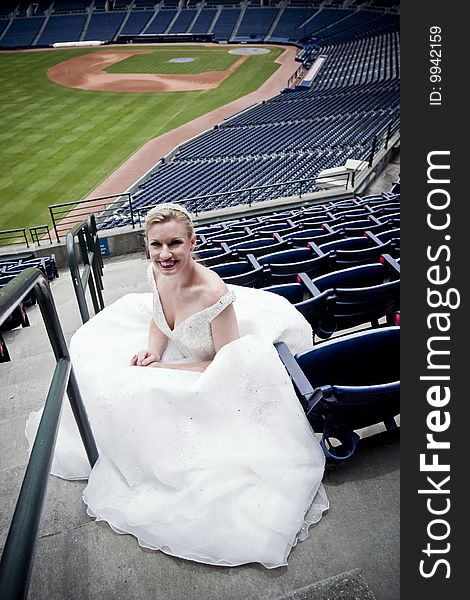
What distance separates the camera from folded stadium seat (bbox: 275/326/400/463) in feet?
7.10

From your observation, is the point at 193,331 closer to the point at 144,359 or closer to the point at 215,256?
the point at 144,359

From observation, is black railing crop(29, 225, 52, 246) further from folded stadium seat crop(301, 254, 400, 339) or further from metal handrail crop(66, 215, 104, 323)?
folded stadium seat crop(301, 254, 400, 339)

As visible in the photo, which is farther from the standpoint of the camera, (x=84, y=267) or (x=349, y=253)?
(x=84, y=267)

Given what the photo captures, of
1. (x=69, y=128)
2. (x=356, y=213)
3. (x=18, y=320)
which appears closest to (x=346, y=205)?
(x=356, y=213)

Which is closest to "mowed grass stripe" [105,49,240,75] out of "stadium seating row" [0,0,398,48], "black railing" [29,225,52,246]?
"stadium seating row" [0,0,398,48]

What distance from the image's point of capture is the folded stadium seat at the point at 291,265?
452 cm

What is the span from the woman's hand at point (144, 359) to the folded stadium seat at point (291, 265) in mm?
1961

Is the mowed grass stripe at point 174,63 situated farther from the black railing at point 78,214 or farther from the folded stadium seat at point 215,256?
the folded stadium seat at point 215,256

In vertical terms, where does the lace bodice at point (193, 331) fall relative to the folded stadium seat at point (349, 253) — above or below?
above

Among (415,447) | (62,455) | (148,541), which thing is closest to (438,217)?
(415,447)

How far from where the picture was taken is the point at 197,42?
46844mm

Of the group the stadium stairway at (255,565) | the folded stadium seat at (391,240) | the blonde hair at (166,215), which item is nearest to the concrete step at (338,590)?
the stadium stairway at (255,565)

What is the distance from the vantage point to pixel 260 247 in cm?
569

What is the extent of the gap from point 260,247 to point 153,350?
3024mm
